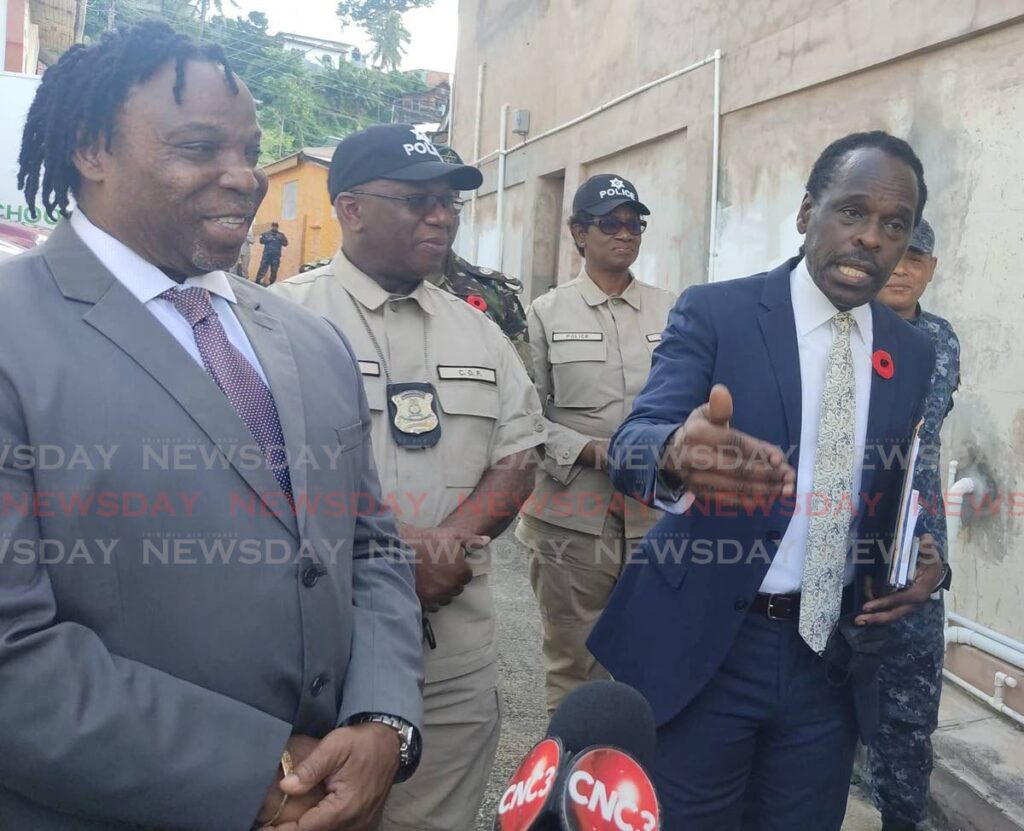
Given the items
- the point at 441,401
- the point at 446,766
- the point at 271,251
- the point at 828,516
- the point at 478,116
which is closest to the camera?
the point at 828,516

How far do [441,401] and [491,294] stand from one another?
4.33ft

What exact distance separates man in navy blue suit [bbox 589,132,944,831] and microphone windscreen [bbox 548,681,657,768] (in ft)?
2.14

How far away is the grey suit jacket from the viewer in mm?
1301

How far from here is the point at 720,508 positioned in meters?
2.12

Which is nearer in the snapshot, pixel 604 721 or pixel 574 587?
pixel 604 721

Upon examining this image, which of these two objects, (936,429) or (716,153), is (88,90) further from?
(716,153)

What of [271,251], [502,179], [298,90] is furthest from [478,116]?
[298,90]

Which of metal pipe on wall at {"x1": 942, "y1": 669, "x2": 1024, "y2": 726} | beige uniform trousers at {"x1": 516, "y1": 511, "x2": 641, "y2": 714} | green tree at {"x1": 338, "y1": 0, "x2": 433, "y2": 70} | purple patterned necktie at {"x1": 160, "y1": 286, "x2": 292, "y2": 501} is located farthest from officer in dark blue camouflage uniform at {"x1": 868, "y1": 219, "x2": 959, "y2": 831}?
green tree at {"x1": 338, "y1": 0, "x2": 433, "y2": 70}

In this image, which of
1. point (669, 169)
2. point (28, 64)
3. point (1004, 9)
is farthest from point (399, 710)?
point (28, 64)

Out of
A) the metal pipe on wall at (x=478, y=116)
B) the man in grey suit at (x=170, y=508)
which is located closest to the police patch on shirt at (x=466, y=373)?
the man in grey suit at (x=170, y=508)

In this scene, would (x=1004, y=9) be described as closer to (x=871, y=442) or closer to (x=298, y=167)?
(x=871, y=442)

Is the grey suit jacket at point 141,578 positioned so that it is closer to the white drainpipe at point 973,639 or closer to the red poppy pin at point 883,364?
the red poppy pin at point 883,364

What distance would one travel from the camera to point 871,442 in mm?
2133

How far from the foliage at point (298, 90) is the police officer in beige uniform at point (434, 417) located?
37061 mm
